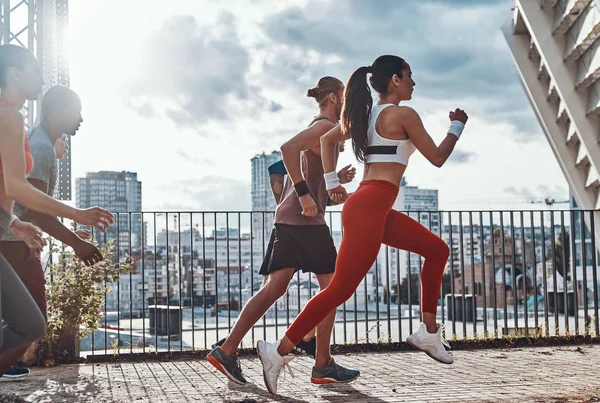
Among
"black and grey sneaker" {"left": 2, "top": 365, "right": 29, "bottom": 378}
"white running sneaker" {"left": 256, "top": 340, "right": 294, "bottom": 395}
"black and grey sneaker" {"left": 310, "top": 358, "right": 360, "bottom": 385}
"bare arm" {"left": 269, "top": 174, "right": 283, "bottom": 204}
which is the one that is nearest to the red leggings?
"white running sneaker" {"left": 256, "top": 340, "right": 294, "bottom": 395}

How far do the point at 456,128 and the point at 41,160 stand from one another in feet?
6.92

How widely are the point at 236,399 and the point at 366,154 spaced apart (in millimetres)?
1433

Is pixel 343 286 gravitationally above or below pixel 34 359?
above

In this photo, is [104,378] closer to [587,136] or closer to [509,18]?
[587,136]

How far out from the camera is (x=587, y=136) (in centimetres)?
1020

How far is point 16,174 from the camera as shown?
2609mm

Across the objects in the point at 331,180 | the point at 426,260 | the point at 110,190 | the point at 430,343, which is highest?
the point at 110,190

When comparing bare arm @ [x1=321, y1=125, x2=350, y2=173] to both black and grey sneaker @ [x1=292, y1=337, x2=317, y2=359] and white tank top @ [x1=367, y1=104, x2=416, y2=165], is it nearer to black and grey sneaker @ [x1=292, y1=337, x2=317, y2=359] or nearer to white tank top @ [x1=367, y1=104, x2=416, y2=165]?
white tank top @ [x1=367, y1=104, x2=416, y2=165]

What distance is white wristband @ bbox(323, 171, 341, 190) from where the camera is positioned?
3.95 m

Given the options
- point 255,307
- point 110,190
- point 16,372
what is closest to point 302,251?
point 255,307

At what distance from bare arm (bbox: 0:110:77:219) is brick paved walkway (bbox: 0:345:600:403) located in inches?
59.2

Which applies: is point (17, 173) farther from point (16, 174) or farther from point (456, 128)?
point (456, 128)

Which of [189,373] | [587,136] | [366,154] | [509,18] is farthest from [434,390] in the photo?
[509,18]

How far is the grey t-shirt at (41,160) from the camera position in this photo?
11.9ft
